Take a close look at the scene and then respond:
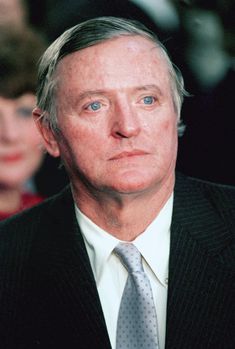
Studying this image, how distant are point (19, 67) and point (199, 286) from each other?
68 cm

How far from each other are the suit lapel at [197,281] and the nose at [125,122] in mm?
207

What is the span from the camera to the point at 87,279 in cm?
110

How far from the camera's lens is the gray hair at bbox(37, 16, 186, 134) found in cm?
108

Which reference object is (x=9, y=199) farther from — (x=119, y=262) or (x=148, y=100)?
(x=148, y=100)

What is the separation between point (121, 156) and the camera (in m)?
1.05

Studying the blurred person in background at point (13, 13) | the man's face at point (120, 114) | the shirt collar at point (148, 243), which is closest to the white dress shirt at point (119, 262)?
the shirt collar at point (148, 243)

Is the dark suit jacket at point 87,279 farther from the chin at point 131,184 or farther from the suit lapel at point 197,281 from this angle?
the chin at point 131,184

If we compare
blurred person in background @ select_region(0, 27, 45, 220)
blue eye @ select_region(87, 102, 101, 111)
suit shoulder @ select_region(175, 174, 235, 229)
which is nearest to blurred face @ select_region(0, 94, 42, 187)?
blurred person in background @ select_region(0, 27, 45, 220)

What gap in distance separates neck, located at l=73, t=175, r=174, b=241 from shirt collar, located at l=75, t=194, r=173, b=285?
1 cm

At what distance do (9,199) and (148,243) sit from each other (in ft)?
1.33

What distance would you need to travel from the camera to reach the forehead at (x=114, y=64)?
106cm

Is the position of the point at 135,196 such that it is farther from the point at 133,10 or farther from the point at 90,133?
the point at 133,10

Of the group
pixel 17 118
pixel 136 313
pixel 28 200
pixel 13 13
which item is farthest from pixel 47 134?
pixel 136 313

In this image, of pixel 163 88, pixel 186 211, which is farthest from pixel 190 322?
pixel 163 88
